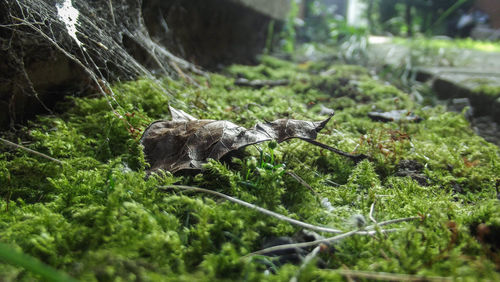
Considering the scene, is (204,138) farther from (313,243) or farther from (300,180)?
(313,243)

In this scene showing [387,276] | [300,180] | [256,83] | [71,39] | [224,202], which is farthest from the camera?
[256,83]

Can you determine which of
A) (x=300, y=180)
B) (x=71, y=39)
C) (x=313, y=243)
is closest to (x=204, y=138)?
(x=300, y=180)

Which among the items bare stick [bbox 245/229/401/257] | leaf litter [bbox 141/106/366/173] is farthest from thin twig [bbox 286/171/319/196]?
bare stick [bbox 245/229/401/257]

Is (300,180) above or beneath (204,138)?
beneath

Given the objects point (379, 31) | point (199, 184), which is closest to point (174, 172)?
point (199, 184)

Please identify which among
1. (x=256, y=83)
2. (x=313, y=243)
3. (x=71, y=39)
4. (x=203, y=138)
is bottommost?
(x=313, y=243)

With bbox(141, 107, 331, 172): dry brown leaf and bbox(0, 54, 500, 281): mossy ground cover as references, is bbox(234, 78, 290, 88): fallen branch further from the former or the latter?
bbox(141, 107, 331, 172): dry brown leaf

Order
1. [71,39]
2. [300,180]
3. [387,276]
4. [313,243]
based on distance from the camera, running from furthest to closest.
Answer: [71,39]
[300,180]
[313,243]
[387,276]

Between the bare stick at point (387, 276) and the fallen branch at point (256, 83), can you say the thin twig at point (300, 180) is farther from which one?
the fallen branch at point (256, 83)

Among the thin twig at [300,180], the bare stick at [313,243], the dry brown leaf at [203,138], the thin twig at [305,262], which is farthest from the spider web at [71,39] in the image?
the thin twig at [305,262]

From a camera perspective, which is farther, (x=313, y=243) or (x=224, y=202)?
(x=224, y=202)
